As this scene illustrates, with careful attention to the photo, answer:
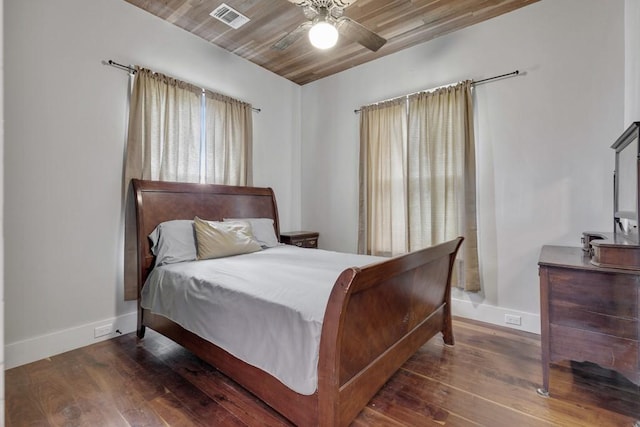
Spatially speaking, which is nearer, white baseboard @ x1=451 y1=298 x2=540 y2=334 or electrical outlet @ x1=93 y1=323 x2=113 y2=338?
electrical outlet @ x1=93 y1=323 x2=113 y2=338

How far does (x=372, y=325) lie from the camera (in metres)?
1.68

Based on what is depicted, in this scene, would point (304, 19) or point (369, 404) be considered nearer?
point (369, 404)

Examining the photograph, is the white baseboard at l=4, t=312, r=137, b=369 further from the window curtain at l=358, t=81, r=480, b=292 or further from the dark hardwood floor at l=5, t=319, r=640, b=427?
the window curtain at l=358, t=81, r=480, b=292

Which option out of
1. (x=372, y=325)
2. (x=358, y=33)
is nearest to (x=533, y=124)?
(x=358, y=33)

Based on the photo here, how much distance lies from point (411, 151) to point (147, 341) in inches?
125

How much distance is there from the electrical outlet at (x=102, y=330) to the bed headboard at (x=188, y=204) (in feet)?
1.59

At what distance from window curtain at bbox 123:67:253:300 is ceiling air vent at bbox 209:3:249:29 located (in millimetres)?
732

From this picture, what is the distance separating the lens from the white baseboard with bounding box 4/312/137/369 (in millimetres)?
2275

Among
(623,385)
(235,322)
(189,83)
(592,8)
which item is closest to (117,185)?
(189,83)

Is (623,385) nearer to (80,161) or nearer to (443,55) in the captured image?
(443,55)

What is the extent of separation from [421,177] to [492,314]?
1543 millimetres

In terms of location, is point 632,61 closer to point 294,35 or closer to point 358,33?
point 358,33

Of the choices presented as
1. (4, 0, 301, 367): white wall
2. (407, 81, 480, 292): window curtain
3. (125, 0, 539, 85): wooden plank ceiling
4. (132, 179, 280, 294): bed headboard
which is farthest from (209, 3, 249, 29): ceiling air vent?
(407, 81, 480, 292): window curtain

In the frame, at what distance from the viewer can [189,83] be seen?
10.8 feet
